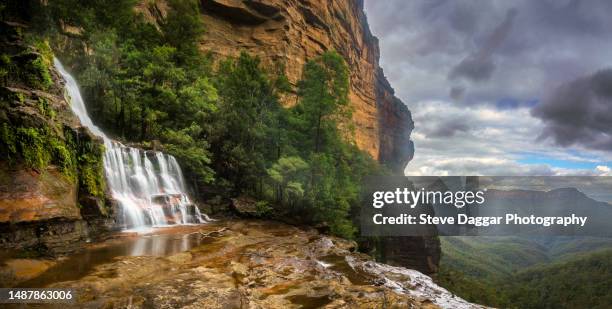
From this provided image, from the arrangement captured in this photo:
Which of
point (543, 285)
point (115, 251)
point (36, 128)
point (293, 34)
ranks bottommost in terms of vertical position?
point (543, 285)

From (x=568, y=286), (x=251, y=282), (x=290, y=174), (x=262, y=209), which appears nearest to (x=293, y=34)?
(x=290, y=174)

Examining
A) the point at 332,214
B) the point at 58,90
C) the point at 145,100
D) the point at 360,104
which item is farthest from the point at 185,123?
the point at 360,104

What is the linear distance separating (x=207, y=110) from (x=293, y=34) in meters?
29.7

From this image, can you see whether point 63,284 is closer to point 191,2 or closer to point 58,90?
point 58,90

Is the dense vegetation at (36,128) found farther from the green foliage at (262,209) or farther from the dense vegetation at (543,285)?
the dense vegetation at (543,285)

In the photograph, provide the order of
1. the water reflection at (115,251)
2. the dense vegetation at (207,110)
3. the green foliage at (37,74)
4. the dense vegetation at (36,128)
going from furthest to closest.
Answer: the dense vegetation at (207,110), the green foliage at (37,74), the dense vegetation at (36,128), the water reflection at (115,251)

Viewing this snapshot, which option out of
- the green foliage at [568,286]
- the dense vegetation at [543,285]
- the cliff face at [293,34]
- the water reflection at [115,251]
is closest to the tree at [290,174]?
the water reflection at [115,251]

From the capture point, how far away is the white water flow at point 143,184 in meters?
15.1

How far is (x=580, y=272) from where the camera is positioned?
95.6 meters

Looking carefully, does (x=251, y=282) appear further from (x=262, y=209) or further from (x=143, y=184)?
(x=262, y=209)

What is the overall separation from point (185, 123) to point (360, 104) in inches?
2364

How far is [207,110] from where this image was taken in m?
25.1

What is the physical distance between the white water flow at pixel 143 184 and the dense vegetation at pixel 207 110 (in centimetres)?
136

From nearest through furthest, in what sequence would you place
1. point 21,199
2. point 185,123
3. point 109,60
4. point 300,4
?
point 21,199 → point 109,60 → point 185,123 → point 300,4
